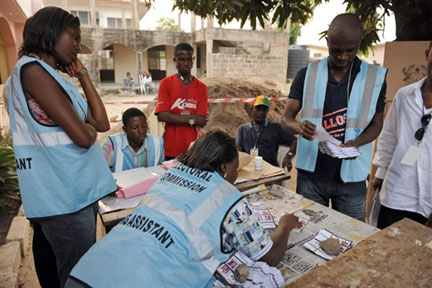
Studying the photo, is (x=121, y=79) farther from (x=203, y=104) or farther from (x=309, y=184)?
(x=309, y=184)

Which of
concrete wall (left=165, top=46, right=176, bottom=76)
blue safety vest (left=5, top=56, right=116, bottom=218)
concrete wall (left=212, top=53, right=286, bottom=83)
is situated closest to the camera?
blue safety vest (left=5, top=56, right=116, bottom=218)

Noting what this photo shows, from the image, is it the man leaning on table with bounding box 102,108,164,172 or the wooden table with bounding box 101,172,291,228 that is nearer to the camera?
the wooden table with bounding box 101,172,291,228

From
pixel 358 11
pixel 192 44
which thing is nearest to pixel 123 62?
pixel 192 44

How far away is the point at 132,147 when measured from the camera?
2.63 m

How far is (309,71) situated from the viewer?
6.44 ft

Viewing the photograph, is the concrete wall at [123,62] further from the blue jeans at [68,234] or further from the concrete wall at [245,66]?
the blue jeans at [68,234]

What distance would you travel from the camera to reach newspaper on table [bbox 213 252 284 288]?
123 centimetres

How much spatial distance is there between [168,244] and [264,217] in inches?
32.7

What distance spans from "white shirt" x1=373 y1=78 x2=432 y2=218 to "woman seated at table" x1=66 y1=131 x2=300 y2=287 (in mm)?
989

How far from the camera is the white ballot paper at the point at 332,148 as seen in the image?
1785mm

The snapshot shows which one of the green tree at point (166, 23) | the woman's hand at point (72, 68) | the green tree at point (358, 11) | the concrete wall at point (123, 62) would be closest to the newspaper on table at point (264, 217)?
the woman's hand at point (72, 68)

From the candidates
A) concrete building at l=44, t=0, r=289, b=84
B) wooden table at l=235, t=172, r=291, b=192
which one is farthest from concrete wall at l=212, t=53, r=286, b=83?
wooden table at l=235, t=172, r=291, b=192

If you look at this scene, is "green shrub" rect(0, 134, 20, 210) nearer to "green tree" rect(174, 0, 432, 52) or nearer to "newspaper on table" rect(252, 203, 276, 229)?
"green tree" rect(174, 0, 432, 52)

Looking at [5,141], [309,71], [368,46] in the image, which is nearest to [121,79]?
[5,141]
